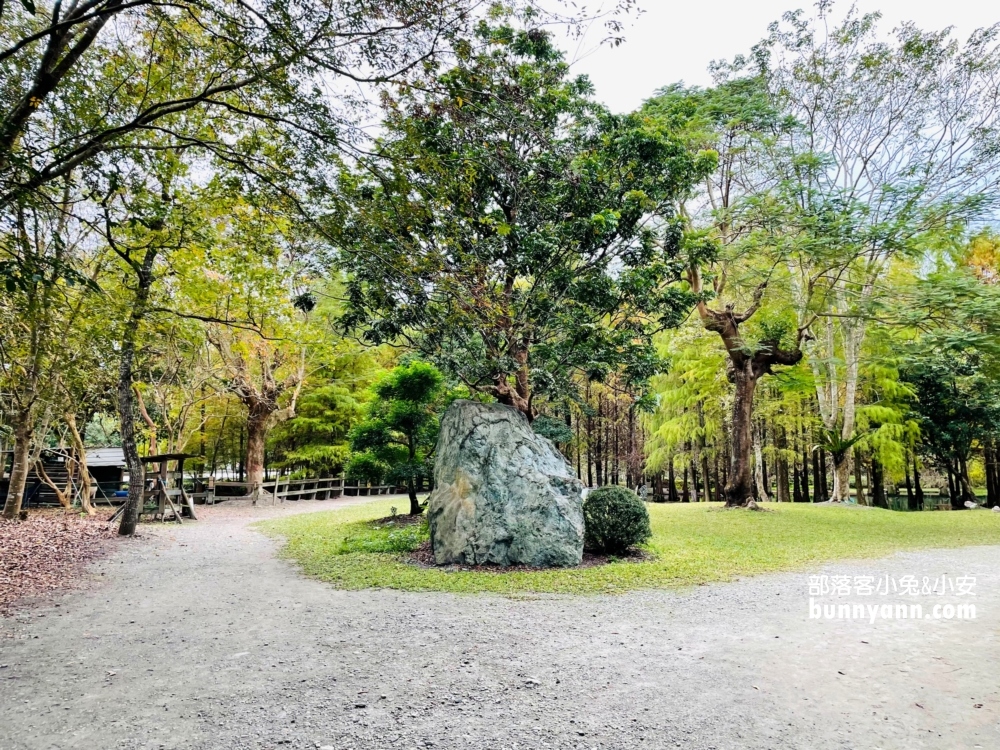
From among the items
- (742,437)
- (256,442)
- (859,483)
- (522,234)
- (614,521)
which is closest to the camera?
(614,521)

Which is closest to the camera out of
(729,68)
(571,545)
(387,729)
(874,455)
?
(387,729)

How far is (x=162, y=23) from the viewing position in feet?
17.1

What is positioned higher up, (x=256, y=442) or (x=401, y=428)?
(x=401, y=428)

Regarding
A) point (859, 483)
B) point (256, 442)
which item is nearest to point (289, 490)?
point (256, 442)

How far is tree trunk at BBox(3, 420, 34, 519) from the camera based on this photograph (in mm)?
9305

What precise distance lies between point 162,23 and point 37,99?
1599 mm

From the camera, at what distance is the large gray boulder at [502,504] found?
6781mm

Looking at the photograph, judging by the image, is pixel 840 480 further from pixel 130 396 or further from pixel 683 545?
pixel 130 396

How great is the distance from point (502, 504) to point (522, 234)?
3.62 metres

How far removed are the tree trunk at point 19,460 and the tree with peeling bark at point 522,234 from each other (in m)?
6.00

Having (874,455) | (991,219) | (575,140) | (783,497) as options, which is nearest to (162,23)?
(575,140)

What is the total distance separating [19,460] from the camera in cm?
941

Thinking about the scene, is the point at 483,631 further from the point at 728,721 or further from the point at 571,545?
the point at 571,545

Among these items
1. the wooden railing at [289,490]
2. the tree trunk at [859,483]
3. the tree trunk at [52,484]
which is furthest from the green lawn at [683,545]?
the wooden railing at [289,490]
